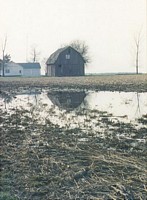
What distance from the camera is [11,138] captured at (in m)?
9.40

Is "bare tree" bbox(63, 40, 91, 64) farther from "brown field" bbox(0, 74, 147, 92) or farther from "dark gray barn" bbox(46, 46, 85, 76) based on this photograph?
"brown field" bbox(0, 74, 147, 92)

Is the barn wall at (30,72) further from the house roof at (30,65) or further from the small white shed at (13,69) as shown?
the small white shed at (13,69)

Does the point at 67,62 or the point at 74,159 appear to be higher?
the point at 67,62

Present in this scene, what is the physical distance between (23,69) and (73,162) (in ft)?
336

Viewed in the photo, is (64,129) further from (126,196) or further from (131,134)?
(126,196)

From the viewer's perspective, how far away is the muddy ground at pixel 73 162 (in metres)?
5.36

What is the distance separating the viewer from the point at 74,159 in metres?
7.09

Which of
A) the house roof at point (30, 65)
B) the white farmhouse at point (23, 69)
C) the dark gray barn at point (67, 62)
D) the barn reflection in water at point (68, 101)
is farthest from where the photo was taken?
the house roof at point (30, 65)

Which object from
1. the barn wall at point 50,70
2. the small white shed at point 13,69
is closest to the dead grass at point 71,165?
the barn wall at point 50,70

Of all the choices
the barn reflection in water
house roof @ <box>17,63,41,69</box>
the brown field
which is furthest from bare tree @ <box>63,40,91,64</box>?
the barn reflection in water

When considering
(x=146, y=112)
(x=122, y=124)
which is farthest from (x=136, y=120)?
(x=146, y=112)

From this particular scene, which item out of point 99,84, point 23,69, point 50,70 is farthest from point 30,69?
point 99,84

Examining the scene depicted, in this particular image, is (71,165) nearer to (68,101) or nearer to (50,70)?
(68,101)

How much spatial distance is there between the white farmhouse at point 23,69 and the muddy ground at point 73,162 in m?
95.0
